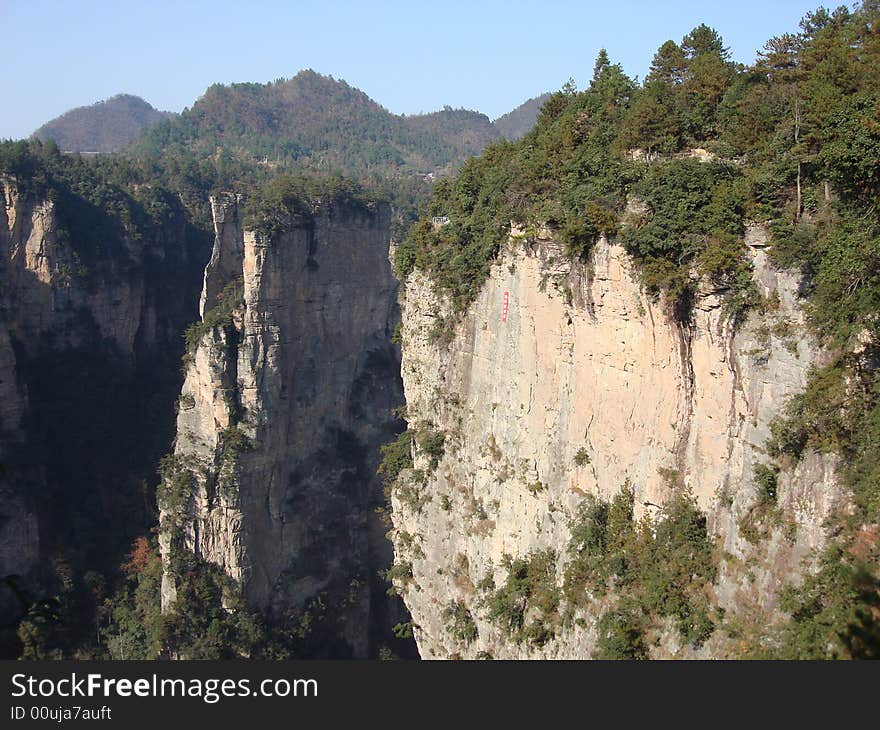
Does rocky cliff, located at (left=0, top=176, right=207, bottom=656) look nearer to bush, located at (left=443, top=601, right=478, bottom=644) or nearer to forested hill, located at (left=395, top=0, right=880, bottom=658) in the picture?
bush, located at (left=443, top=601, right=478, bottom=644)

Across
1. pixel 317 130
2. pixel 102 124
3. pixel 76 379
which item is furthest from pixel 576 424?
pixel 102 124

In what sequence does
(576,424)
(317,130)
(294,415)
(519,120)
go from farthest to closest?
(519,120), (317,130), (294,415), (576,424)

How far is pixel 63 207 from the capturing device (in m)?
38.8

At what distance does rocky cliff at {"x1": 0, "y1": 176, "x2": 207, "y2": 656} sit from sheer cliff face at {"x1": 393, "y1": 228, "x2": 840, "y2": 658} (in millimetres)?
A: 17429

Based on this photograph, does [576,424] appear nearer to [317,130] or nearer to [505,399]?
[505,399]

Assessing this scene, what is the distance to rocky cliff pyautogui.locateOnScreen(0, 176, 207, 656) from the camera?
106 ft

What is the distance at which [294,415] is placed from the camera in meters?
31.7

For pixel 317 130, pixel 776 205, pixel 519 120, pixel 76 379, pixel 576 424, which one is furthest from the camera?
pixel 519 120

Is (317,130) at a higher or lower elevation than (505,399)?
higher

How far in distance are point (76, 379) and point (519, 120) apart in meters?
125

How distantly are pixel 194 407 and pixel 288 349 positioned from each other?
4.08m

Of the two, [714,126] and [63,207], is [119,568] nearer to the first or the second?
[63,207]

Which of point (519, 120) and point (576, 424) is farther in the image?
point (519, 120)

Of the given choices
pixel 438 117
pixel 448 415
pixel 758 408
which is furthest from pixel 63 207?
pixel 438 117
